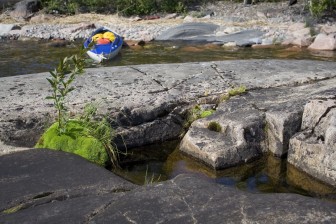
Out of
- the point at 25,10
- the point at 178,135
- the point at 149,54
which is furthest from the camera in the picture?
the point at 25,10

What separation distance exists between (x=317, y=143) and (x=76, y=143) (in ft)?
7.85

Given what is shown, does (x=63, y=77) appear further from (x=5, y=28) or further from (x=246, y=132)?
(x=5, y=28)

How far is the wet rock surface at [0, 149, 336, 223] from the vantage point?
9.66 ft

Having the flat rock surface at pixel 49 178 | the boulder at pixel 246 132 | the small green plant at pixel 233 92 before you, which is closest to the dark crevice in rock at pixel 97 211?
the flat rock surface at pixel 49 178

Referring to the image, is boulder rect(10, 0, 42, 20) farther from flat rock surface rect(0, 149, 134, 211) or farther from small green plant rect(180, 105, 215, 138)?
flat rock surface rect(0, 149, 134, 211)

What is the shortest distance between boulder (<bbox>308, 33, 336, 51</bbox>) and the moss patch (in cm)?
962

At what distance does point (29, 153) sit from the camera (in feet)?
14.3

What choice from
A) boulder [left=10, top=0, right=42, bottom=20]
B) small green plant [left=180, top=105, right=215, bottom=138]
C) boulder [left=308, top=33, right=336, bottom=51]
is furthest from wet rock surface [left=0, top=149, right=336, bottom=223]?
boulder [left=10, top=0, right=42, bottom=20]

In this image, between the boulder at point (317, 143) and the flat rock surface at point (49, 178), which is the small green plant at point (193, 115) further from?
the flat rock surface at point (49, 178)

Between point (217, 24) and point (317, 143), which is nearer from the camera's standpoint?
point (317, 143)

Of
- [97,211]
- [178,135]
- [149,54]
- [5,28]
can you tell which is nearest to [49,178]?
[97,211]

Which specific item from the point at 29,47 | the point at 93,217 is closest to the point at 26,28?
the point at 29,47

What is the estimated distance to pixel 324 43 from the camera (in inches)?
530

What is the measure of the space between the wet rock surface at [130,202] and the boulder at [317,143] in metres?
1.73
